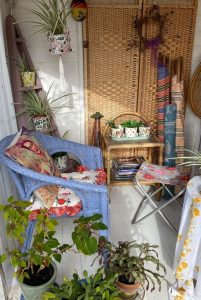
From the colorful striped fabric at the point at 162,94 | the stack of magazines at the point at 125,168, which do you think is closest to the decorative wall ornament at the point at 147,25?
the colorful striped fabric at the point at 162,94

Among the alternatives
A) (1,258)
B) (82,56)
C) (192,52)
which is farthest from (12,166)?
(192,52)

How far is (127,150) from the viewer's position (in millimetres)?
2816

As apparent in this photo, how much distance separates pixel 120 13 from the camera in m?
2.28

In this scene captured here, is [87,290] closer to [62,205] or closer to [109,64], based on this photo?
[62,205]

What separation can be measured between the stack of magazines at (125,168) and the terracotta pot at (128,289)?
1.32 metres

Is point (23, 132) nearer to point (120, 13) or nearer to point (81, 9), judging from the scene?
point (81, 9)

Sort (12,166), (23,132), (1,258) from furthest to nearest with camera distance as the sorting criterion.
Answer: (23,132)
(12,166)
(1,258)

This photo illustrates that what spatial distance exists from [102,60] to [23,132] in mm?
1204

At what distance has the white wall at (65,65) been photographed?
2.24m

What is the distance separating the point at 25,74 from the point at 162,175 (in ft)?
4.68

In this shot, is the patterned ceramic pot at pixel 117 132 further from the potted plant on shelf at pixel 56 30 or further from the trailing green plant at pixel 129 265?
the trailing green plant at pixel 129 265

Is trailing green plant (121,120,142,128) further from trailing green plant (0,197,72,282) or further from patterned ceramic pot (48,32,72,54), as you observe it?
trailing green plant (0,197,72,282)

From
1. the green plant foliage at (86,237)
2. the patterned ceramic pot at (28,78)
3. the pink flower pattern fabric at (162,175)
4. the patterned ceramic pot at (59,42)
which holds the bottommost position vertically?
the pink flower pattern fabric at (162,175)

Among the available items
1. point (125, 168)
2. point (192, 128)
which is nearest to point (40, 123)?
point (125, 168)
